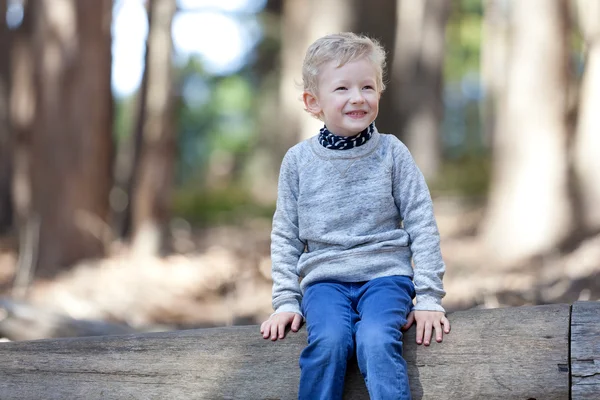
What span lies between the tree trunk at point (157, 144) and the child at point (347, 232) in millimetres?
8012

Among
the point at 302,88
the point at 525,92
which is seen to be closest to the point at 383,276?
the point at 302,88

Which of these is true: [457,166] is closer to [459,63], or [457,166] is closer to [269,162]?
[269,162]

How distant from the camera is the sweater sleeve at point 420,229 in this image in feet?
11.0

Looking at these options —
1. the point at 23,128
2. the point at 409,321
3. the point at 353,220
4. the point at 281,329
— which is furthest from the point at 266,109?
the point at 409,321

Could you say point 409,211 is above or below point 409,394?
above

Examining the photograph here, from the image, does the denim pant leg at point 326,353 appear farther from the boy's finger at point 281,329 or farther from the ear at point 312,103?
the ear at point 312,103

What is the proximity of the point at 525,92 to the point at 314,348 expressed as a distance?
7.22 meters

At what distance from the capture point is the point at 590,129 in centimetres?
899

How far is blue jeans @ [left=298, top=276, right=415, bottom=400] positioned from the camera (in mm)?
3121

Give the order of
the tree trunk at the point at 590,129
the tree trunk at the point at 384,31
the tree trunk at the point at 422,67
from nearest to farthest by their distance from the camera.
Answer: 1. the tree trunk at the point at 590,129
2. the tree trunk at the point at 384,31
3. the tree trunk at the point at 422,67

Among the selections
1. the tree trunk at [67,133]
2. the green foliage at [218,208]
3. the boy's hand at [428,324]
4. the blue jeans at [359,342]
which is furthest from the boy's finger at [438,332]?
the green foliage at [218,208]

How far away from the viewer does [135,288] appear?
840 cm

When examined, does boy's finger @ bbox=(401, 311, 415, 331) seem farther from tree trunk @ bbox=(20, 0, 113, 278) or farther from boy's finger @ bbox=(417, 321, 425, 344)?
tree trunk @ bbox=(20, 0, 113, 278)

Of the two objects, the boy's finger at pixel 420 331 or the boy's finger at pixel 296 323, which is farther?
the boy's finger at pixel 296 323
